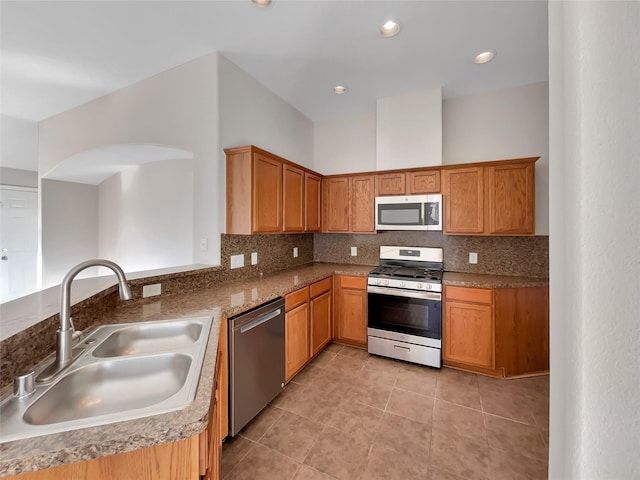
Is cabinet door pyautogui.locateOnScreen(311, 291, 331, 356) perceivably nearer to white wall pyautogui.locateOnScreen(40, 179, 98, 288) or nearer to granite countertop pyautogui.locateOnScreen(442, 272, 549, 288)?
granite countertop pyautogui.locateOnScreen(442, 272, 549, 288)

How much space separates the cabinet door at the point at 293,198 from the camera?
109 inches

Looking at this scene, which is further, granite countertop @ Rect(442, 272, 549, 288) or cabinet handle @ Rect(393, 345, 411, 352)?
cabinet handle @ Rect(393, 345, 411, 352)

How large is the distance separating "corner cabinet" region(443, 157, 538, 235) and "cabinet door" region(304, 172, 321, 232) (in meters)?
1.56

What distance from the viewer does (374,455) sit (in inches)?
63.9

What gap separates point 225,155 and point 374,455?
2.64 m

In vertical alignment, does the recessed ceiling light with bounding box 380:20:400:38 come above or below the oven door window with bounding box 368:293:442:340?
above

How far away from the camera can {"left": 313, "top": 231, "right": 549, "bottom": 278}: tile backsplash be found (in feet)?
9.00

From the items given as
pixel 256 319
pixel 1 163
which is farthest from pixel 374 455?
pixel 1 163

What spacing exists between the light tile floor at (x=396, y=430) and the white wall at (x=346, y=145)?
2726mm

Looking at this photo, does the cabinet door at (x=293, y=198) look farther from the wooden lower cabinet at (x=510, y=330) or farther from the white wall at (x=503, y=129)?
the wooden lower cabinet at (x=510, y=330)

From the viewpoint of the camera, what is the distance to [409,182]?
9.87 feet

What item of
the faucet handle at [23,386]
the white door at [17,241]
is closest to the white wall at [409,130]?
the faucet handle at [23,386]

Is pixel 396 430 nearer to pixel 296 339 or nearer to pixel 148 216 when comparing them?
pixel 296 339

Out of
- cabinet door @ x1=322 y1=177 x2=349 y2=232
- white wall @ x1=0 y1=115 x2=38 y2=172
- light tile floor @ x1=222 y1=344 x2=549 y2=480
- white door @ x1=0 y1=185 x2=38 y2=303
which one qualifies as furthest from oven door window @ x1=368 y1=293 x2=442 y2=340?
white door @ x1=0 y1=185 x2=38 y2=303
